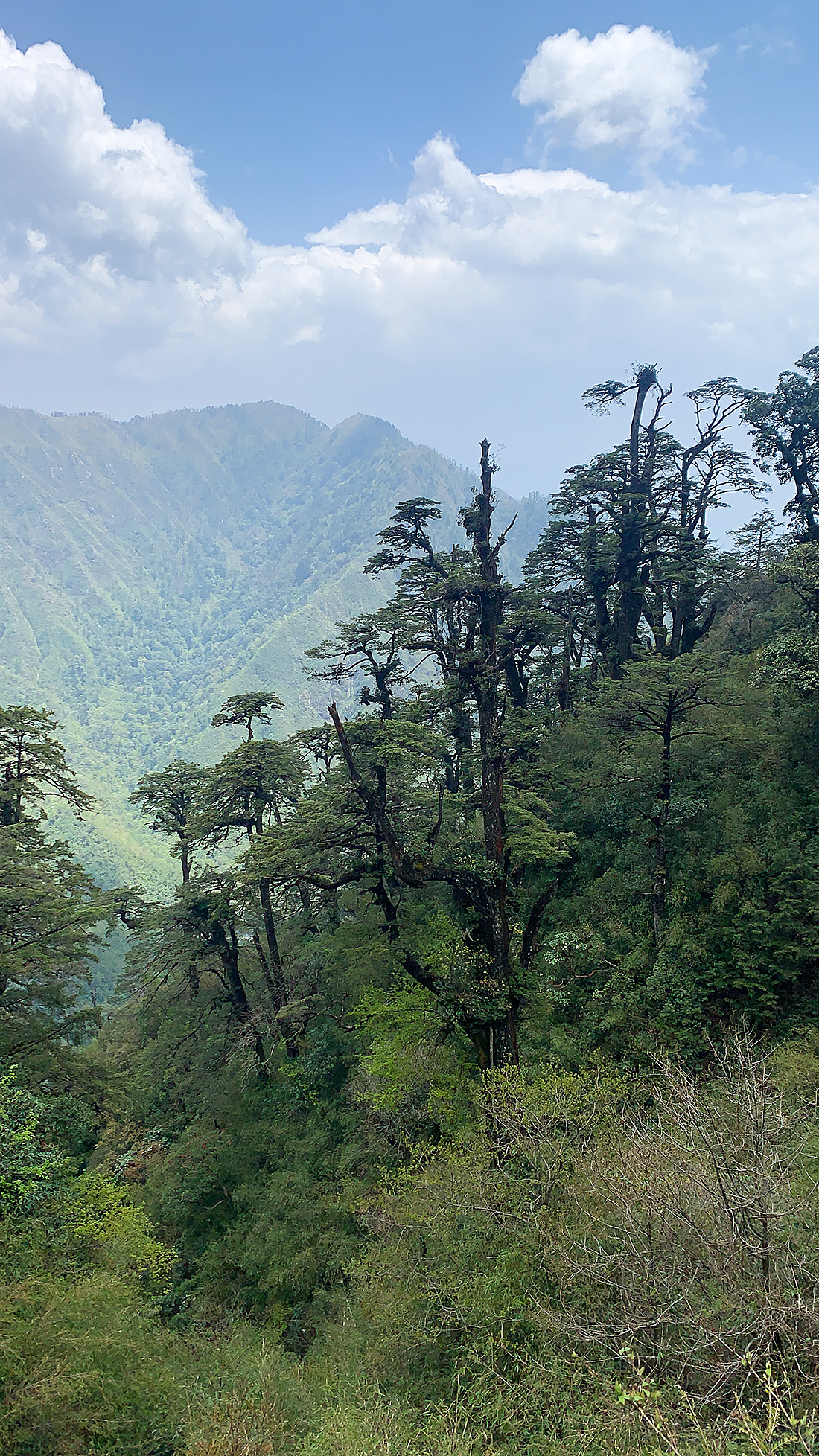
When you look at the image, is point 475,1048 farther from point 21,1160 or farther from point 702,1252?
point 21,1160

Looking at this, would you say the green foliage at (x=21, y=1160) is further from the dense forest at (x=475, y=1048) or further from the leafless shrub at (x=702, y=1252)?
the leafless shrub at (x=702, y=1252)

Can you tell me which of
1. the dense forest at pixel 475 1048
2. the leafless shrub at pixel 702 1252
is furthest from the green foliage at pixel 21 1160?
the leafless shrub at pixel 702 1252

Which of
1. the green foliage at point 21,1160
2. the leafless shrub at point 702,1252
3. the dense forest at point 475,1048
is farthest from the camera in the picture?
the green foliage at point 21,1160

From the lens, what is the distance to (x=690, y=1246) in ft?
28.1

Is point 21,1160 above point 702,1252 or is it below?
above

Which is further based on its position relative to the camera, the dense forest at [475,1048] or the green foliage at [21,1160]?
the green foliage at [21,1160]

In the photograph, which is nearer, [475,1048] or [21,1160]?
[21,1160]

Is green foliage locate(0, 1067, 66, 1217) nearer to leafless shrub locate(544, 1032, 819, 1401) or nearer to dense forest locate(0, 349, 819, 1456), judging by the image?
dense forest locate(0, 349, 819, 1456)

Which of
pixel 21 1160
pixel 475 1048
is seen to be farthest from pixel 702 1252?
pixel 21 1160

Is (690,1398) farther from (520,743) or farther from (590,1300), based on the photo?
(520,743)

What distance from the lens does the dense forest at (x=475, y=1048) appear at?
8.53 metres

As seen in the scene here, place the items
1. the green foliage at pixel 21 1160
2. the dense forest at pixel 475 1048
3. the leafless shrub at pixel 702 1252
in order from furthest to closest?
1. the green foliage at pixel 21 1160
2. the dense forest at pixel 475 1048
3. the leafless shrub at pixel 702 1252

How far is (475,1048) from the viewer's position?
1551 centimetres

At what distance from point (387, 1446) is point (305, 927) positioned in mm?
21700
